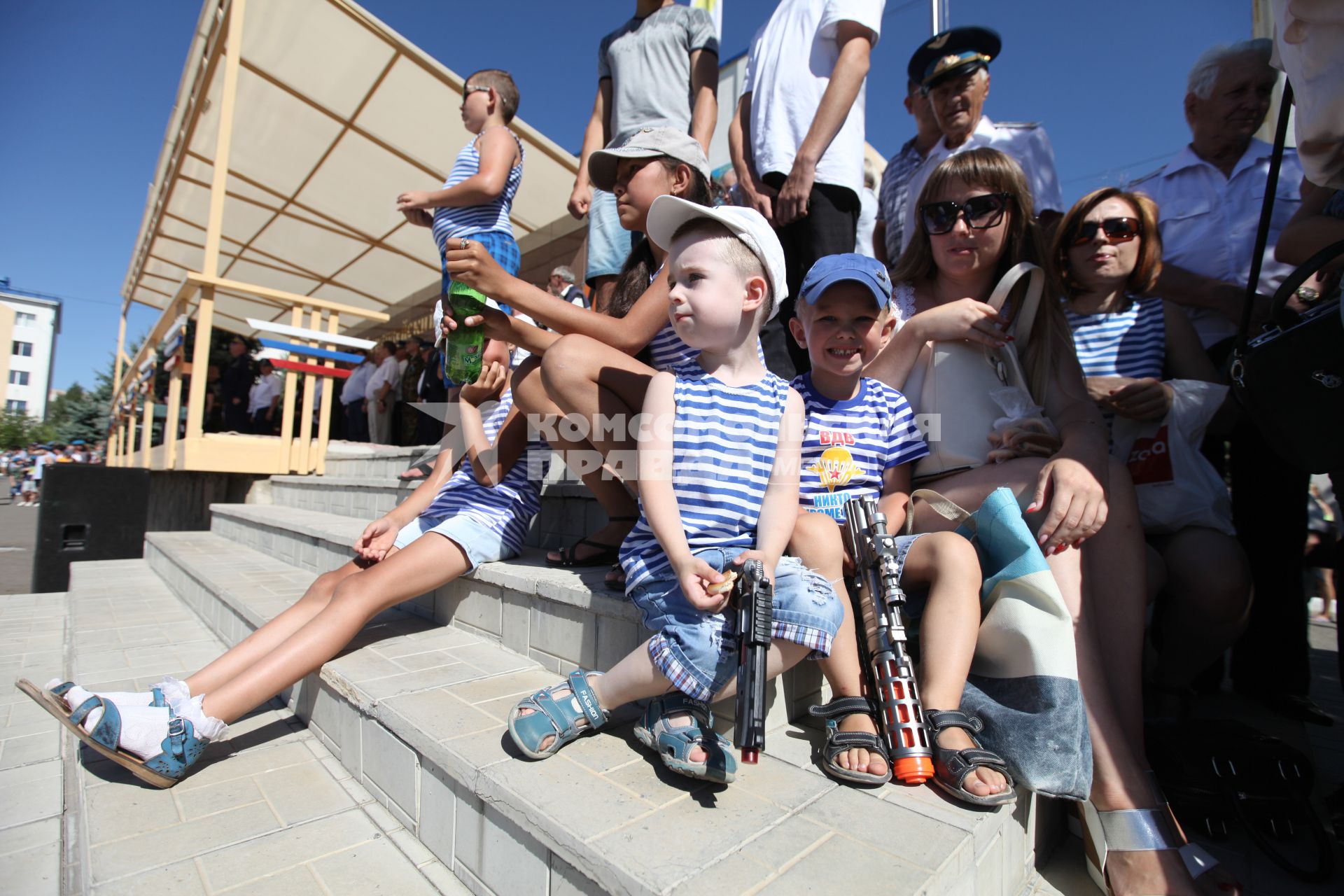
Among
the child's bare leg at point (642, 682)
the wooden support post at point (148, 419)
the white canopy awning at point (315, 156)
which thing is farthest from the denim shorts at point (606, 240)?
the wooden support post at point (148, 419)

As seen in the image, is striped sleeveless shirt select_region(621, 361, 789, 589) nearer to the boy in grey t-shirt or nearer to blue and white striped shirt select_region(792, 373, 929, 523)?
blue and white striped shirt select_region(792, 373, 929, 523)

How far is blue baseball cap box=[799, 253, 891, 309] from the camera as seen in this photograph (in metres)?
1.56

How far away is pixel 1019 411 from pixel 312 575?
323cm

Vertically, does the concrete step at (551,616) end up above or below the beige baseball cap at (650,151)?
below

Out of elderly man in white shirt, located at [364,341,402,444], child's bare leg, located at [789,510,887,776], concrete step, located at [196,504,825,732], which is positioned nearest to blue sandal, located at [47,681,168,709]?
concrete step, located at [196,504,825,732]

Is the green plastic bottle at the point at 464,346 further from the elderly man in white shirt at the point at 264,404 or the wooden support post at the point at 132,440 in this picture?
the elderly man in white shirt at the point at 264,404

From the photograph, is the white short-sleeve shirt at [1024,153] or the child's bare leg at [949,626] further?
the white short-sleeve shirt at [1024,153]

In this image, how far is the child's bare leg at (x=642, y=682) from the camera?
4.10 feet

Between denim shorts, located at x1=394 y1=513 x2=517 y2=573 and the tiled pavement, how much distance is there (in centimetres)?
65

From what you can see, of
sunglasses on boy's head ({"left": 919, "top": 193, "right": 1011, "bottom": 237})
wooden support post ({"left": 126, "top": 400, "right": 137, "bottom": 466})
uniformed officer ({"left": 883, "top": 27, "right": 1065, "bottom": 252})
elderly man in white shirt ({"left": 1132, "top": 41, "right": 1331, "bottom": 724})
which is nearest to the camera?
sunglasses on boy's head ({"left": 919, "top": 193, "right": 1011, "bottom": 237})

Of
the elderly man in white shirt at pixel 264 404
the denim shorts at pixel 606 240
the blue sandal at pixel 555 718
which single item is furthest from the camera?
the elderly man in white shirt at pixel 264 404

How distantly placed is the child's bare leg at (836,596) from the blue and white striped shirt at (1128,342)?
1.30 metres

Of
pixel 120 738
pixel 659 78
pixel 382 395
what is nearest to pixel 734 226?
pixel 120 738

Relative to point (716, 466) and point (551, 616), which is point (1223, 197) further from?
point (551, 616)
